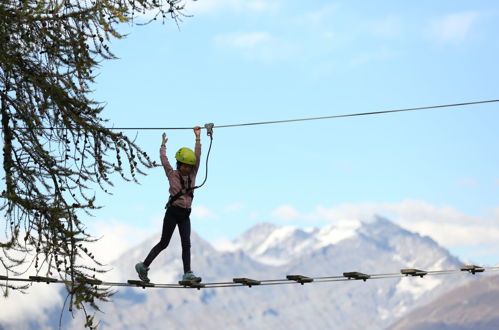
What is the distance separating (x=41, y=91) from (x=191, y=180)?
2.88 m

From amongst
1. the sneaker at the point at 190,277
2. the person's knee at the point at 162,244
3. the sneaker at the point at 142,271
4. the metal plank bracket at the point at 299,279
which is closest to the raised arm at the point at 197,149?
the person's knee at the point at 162,244

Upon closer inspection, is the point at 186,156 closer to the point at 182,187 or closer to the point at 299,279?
the point at 182,187

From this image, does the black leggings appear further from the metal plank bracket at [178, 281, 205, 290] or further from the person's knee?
the metal plank bracket at [178, 281, 205, 290]

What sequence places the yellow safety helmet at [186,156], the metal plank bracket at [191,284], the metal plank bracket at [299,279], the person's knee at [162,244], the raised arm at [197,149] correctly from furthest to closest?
the person's knee at [162,244] → the raised arm at [197,149] → the yellow safety helmet at [186,156] → the metal plank bracket at [191,284] → the metal plank bracket at [299,279]

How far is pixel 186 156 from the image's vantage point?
13.9m

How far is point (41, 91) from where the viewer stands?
12.2 m

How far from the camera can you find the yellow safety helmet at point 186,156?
547 inches

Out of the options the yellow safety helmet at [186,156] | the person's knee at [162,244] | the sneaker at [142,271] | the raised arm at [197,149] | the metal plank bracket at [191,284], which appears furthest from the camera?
the person's knee at [162,244]

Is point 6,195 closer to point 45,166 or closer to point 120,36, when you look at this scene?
point 45,166

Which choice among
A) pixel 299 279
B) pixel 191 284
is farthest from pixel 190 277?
pixel 299 279

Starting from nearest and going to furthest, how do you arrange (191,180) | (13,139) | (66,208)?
(66,208) → (13,139) → (191,180)

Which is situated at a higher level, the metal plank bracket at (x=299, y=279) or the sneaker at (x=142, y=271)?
the sneaker at (x=142, y=271)

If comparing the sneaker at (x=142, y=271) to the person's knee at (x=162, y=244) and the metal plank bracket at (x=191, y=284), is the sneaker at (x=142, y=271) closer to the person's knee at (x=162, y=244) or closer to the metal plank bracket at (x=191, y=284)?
the person's knee at (x=162, y=244)

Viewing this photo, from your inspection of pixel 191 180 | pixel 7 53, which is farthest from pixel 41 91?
pixel 191 180
